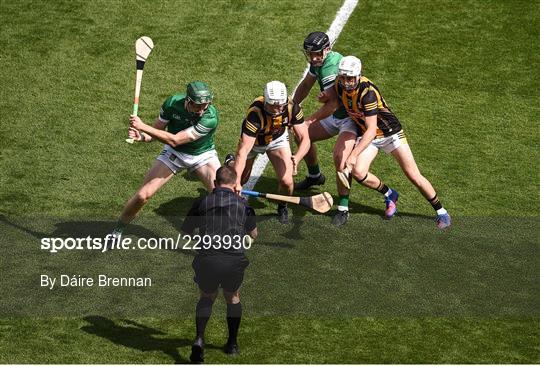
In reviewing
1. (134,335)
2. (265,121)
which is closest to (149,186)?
(265,121)

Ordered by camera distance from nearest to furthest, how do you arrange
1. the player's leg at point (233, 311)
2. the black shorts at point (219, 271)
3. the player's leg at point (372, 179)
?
the black shorts at point (219, 271)
the player's leg at point (233, 311)
the player's leg at point (372, 179)

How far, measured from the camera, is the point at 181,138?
49.6 feet

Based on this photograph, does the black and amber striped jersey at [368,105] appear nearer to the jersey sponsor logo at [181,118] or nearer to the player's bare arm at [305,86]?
the player's bare arm at [305,86]

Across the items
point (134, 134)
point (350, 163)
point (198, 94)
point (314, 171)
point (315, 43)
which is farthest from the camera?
point (314, 171)

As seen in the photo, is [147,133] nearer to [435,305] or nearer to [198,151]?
[198,151]

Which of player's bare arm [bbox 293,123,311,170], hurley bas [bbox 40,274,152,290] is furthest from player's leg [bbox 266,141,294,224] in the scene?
hurley bas [bbox 40,274,152,290]

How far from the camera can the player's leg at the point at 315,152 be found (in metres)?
16.9

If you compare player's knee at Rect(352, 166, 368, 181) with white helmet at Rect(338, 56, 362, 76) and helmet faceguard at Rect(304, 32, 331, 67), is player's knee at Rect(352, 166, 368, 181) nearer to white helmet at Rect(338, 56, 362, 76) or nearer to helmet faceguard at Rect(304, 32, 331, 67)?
white helmet at Rect(338, 56, 362, 76)

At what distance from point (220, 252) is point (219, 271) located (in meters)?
0.20

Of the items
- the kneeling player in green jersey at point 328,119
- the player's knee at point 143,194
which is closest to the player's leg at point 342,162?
the kneeling player in green jersey at point 328,119

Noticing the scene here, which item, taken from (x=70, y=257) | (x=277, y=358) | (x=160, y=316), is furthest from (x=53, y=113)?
(x=277, y=358)

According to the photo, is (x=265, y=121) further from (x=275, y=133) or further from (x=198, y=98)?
(x=198, y=98)

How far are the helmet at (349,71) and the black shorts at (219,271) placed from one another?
3786mm

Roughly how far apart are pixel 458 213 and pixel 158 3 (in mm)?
7917
